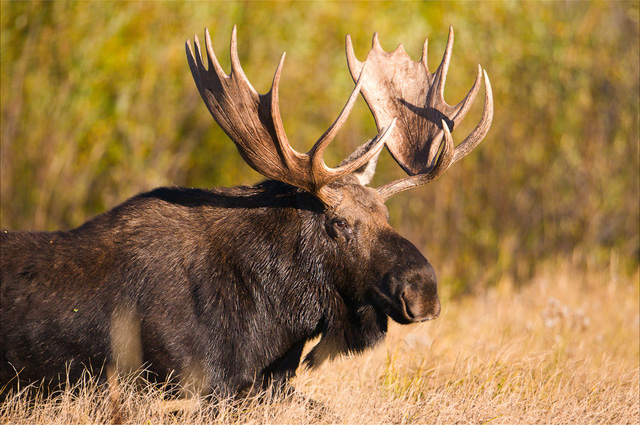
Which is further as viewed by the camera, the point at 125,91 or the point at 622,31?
the point at 125,91

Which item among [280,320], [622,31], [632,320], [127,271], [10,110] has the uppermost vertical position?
[622,31]

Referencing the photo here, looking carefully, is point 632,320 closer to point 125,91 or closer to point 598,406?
point 598,406

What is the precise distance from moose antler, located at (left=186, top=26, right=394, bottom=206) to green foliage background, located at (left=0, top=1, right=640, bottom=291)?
20.7 ft

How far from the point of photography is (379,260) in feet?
13.8

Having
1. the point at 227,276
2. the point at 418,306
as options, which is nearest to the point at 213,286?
the point at 227,276

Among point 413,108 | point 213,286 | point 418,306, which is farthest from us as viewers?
point 413,108

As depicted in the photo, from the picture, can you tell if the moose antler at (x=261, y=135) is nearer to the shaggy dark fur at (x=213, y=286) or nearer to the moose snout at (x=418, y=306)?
the shaggy dark fur at (x=213, y=286)

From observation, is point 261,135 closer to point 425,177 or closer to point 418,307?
point 425,177

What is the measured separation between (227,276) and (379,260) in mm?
848

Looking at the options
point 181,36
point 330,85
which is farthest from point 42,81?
point 330,85

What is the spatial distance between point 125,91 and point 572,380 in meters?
7.90

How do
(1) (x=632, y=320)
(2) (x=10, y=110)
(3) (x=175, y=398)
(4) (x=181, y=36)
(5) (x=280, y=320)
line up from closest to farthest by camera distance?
(3) (x=175, y=398), (5) (x=280, y=320), (1) (x=632, y=320), (2) (x=10, y=110), (4) (x=181, y=36)

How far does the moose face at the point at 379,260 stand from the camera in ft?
13.3

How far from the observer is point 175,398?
399 centimetres
